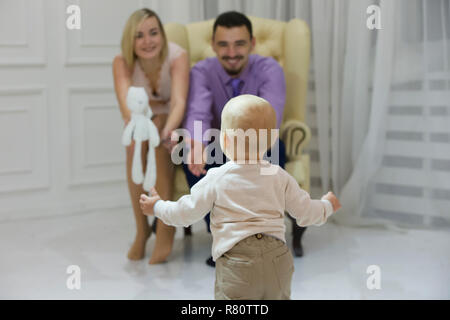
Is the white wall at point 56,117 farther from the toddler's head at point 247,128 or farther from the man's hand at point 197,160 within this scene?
the toddler's head at point 247,128

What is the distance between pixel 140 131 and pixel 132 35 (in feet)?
0.93

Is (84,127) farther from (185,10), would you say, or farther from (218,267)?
(218,267)

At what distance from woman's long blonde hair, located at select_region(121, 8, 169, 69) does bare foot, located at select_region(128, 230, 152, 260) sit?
0.55m

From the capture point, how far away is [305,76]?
189 centimetres

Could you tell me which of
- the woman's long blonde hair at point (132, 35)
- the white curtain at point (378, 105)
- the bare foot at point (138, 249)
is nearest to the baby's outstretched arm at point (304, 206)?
the woman's long blonde hair at point (132, 35)

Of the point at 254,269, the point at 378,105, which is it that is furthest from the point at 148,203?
the point at 378,105

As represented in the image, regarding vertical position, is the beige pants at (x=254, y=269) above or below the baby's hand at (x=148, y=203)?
below

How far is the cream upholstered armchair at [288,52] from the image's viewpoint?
1.80 meters

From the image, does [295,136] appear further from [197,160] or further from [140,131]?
[197,160]

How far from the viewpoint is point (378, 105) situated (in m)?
2.02

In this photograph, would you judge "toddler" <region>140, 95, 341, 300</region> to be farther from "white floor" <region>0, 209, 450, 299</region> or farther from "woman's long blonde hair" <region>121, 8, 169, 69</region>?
"woman's long blonde hair" <region>121, 8, 169, 69</region>

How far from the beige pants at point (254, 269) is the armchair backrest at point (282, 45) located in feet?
3.47

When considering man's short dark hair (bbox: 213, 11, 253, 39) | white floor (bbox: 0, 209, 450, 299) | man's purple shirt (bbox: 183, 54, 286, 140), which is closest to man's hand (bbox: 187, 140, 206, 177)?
man's purple shirt (bbox: 183, 54, 286, 140)

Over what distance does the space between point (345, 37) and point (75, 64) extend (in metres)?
1.07
